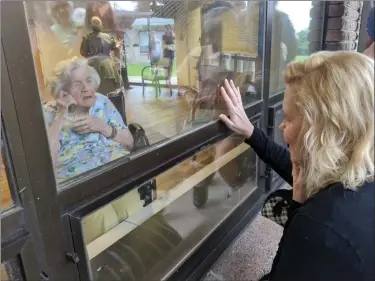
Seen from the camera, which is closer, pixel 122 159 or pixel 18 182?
pixel 18 182

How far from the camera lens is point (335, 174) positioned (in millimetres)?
607

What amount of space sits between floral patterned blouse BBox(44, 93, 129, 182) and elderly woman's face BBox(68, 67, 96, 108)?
0.02 m

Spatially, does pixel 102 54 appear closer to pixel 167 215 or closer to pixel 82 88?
pixel 82 88

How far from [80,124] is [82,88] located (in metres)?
0.09

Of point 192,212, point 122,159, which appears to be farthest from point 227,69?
point 122,159

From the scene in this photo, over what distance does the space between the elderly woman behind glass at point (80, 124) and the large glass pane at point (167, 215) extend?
15cm

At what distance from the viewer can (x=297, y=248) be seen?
2.02 feet

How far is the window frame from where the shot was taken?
1.91 ft

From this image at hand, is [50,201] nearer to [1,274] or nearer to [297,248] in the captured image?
[1,274]

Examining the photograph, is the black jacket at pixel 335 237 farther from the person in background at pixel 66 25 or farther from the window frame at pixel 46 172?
the person in background at pixel 66 25

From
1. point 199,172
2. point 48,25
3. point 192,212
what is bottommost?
point 192,212

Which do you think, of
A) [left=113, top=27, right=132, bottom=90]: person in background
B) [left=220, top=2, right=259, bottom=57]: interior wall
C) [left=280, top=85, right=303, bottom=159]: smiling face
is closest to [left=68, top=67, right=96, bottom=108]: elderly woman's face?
[left=113, top=27, right=132, bottom=90]: person in background

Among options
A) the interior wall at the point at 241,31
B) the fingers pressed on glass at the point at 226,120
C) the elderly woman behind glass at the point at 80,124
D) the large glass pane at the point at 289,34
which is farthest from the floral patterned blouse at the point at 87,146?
the large glass pane at the point at 289,34

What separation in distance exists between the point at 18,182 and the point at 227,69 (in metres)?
0.99
